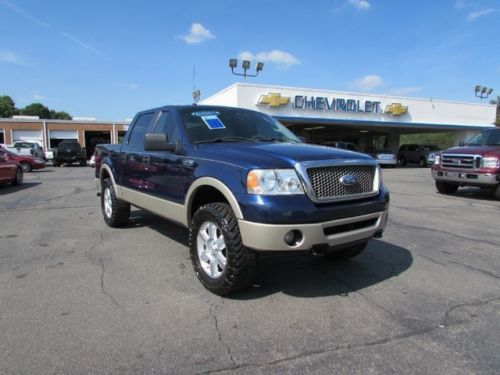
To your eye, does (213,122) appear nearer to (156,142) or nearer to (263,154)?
(156,142)

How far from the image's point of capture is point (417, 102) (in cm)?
3167

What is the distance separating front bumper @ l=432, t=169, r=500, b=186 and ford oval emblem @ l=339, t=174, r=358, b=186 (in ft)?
26.2

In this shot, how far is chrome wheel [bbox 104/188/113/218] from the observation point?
661cm

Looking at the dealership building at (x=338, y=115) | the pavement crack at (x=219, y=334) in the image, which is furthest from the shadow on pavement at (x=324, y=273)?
the dealership building at (x=338, y=115)

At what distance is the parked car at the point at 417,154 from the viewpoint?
3109 cm

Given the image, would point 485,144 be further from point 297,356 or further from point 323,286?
point 297,356

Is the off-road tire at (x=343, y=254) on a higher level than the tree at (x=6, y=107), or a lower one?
lower

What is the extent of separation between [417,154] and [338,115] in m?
8.23

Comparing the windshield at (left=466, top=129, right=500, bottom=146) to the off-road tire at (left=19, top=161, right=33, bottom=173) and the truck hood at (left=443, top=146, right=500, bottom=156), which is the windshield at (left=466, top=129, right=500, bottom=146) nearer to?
the truck hood at (left=443, top=146, right=500, bottom=156)

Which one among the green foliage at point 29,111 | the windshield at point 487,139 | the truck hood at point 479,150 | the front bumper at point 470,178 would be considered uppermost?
the green foliage at point 29,111

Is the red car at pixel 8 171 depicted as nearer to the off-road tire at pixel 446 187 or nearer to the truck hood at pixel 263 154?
the truck hood at pixel 263 154

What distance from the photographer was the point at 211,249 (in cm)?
387

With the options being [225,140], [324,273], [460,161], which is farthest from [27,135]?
[324,273]

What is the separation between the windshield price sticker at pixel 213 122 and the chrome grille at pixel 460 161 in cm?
825
